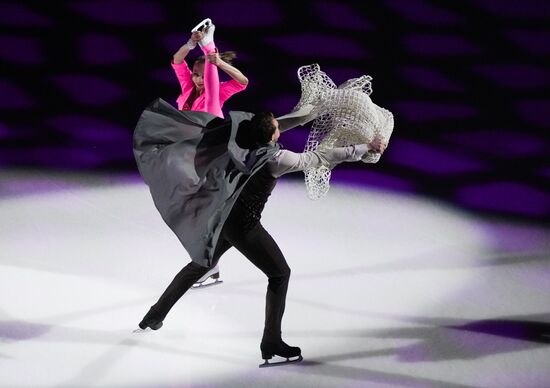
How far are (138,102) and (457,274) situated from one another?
351cm

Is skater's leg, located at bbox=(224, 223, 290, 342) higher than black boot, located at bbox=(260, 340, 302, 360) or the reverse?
higher

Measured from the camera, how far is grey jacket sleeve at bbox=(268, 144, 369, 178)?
4102mm

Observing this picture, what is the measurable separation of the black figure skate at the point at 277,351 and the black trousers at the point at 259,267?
3 cm

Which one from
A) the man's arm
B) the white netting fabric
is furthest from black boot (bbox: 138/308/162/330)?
the man's arm

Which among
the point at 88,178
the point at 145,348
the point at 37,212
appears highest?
the point at 88,178

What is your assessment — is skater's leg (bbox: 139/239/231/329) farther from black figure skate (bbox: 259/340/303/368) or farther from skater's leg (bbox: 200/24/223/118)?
skater's leg (bbox: 200/24/223/118)

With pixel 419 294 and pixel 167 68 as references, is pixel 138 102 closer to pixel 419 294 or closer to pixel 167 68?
pixel 167 68

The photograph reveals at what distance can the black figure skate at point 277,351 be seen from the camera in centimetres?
436

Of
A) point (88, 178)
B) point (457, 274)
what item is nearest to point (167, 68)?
point (88, 178)

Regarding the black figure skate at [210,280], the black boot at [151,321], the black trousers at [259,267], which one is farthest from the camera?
the black figure skate at [210,280]

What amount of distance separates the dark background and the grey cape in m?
2.73

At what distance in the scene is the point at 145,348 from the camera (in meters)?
4.50

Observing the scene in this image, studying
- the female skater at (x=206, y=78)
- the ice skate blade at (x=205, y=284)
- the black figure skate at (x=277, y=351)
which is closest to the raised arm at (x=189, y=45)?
the female skater at (x=206, y=78)

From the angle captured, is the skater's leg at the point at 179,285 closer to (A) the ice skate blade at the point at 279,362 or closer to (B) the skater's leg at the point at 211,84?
(A) the ice skate blade at the point at 279,362
